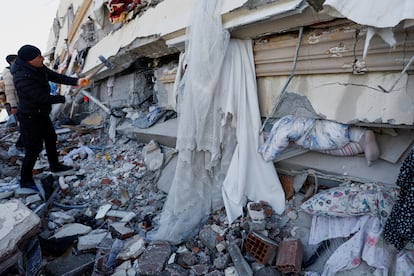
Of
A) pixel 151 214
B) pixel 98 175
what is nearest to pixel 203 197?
pixel 151 214

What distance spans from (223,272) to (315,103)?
157 centimetres

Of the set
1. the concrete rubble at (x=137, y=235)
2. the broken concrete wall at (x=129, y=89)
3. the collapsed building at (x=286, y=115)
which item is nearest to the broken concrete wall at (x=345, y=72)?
the collapsed building at (x=286, y=115)

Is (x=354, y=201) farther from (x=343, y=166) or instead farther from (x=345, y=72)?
(x=345, y=72)

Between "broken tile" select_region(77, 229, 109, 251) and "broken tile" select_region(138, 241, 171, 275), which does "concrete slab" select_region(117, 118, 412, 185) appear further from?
"broken tile" select_region(77, 229, 109, 251)

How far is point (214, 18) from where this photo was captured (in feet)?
8.87

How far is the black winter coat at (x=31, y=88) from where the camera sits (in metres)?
3.56

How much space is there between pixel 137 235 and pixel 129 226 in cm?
22

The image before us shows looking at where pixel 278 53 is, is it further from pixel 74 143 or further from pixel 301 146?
pixel 74 143

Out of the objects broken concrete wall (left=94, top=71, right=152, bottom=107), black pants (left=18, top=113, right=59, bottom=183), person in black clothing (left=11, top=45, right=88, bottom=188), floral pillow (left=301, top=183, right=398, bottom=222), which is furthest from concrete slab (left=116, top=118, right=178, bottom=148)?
floral pillow (left=301, top=183, right=398, bottom=222)

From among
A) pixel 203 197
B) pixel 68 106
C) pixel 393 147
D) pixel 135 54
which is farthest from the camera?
pixel 68 106

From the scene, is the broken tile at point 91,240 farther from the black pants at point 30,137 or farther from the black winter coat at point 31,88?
the black winter coat at point 31,88

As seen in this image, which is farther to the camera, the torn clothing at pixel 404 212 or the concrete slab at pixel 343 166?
the concrete slab at pixel 343 166

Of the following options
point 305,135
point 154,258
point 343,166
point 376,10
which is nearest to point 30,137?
point 154,258

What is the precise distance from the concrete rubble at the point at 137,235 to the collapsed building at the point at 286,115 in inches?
1.3
